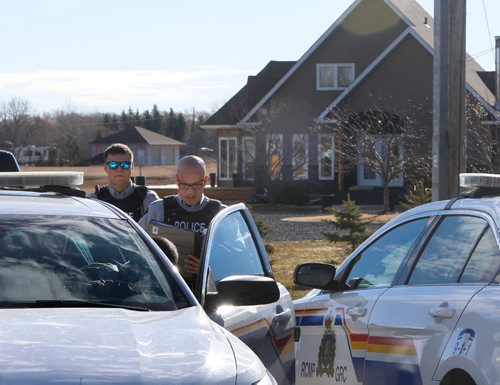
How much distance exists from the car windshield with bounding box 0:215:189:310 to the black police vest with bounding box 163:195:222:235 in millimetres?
2178

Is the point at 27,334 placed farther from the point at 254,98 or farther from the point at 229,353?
the point at 254,98

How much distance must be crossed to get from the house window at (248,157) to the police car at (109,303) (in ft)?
131

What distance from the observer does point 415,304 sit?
22.3 ft

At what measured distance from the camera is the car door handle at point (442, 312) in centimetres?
634

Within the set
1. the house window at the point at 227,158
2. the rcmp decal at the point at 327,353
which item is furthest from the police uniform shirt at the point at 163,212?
the house window at the point at 227,158

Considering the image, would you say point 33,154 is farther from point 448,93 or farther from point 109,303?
point 109,303

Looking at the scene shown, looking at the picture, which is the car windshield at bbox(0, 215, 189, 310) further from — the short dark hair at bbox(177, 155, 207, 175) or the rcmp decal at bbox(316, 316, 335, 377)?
the short dark hair at bbox(177, 155, 207, 175)

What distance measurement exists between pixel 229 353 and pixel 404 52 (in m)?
39.4

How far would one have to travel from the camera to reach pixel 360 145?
130 feet

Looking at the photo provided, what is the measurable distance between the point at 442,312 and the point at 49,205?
2113mm

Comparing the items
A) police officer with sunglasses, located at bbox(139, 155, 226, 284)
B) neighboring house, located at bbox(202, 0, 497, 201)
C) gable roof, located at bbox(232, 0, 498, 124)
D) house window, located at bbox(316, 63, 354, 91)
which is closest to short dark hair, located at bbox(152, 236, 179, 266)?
police officer with sunglasses, located at bbox(139, 155, 226, 284)

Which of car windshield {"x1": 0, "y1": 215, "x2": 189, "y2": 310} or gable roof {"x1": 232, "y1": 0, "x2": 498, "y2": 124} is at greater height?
gable roof {"x1": 232, "y1": 0, "x2": 498, "y2": 124}

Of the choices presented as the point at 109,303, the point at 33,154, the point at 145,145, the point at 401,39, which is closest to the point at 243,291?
the point at 109,303

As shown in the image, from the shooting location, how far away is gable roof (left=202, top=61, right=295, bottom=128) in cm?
4956
